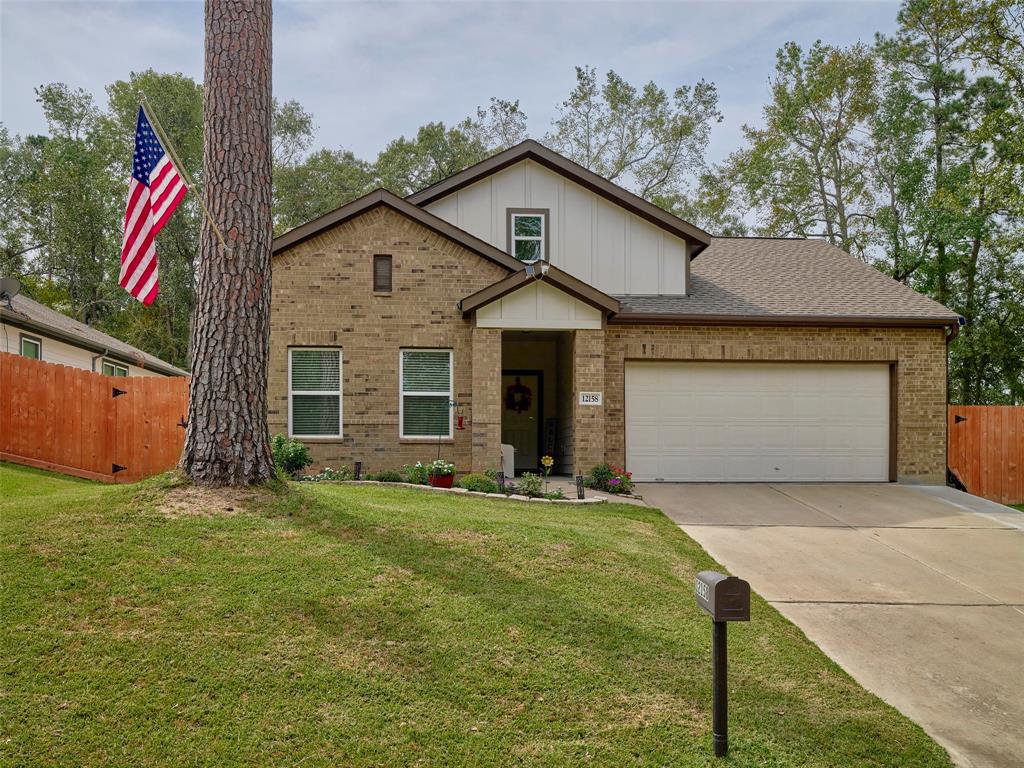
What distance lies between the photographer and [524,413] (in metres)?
17.6

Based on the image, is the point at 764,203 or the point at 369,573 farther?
the point at 764,203

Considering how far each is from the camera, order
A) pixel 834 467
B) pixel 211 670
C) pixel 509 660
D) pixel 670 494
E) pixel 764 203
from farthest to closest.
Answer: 1. pixel 764 203
2. pixel 834 467
3. pixel 670 494
4. pixel 509 660
5. pixel 211 670

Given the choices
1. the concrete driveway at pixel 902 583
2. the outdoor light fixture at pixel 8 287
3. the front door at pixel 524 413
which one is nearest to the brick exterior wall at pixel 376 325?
the concrete driveway at pixel 902 583

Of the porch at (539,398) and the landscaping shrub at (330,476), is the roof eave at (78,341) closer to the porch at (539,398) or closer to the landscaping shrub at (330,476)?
the landscaping shrub at (330,476)

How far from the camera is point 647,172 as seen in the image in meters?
32.6

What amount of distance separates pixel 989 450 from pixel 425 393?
11306mm

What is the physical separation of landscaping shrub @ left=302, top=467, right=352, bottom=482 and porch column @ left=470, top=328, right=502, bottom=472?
7.23 feet

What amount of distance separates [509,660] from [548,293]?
9.32 m

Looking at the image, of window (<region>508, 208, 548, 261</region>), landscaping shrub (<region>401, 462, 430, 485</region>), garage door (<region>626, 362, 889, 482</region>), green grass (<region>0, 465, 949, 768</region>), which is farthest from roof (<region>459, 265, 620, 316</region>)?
green grass (<region>0, 465, 949, 768</region>)

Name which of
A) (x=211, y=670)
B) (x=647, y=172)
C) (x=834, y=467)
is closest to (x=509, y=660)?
(x=211, y=670)

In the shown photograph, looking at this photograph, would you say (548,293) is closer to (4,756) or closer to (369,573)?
(369,573)

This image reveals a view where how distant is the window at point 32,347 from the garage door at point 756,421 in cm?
1373

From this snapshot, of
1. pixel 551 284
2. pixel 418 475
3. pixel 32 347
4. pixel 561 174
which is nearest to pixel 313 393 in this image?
pixel 418 475

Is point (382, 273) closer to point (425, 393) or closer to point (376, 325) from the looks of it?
point (376, 325)
